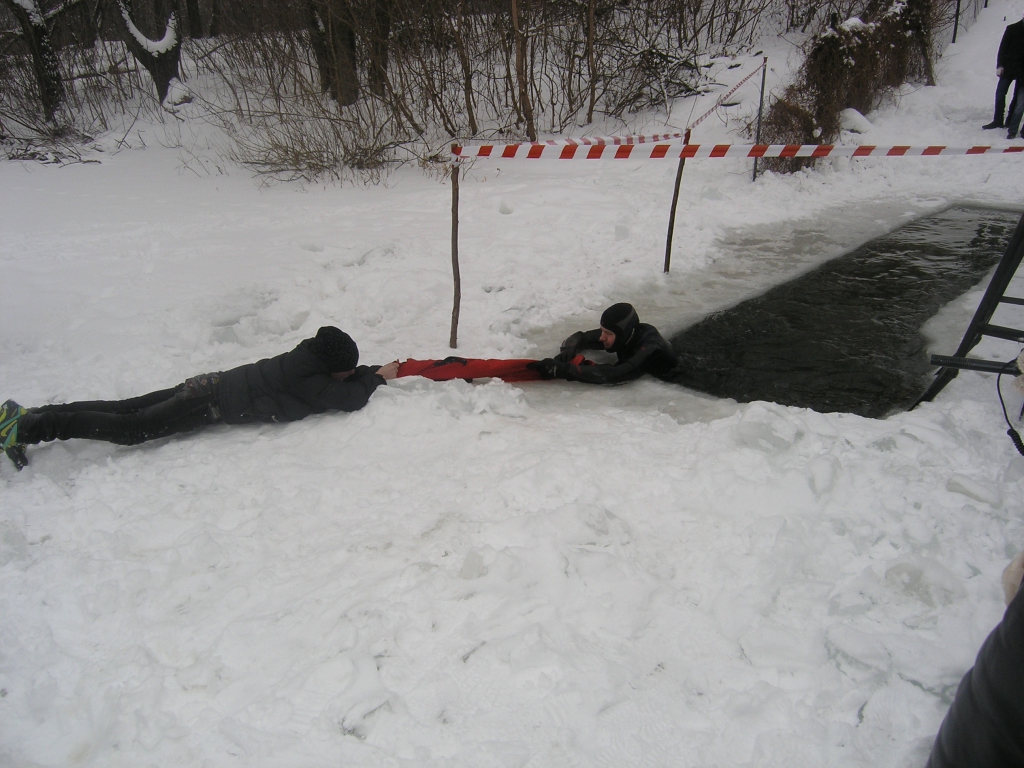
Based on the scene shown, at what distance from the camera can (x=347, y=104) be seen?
10828 millimetres

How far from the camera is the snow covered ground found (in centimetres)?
218

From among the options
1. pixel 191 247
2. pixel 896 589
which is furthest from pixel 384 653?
pixel 191 247

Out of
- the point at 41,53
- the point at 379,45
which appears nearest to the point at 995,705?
the point at 379,45

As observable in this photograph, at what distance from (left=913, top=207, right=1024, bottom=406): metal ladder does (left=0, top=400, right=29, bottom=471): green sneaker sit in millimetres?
5374

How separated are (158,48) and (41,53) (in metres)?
2.16

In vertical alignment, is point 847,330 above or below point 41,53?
below

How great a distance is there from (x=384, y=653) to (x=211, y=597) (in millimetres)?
895

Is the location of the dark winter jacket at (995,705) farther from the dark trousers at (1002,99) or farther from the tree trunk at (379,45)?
the dark trousers at (1002,99)

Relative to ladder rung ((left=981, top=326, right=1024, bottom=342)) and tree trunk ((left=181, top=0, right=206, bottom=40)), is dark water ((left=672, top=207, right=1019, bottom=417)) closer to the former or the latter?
ladder rung ((left=981, top=326, right=1024, bottom=342))

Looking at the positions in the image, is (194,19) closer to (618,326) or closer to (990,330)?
(618,326)

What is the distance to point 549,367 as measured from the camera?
15.6ft

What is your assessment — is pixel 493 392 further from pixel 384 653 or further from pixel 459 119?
pixel 459 119

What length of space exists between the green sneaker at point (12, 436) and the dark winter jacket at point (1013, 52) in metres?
14.1

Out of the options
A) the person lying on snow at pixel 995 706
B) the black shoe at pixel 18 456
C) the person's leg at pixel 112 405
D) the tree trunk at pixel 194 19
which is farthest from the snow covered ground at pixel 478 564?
the tree trunk at pixel 194 19
